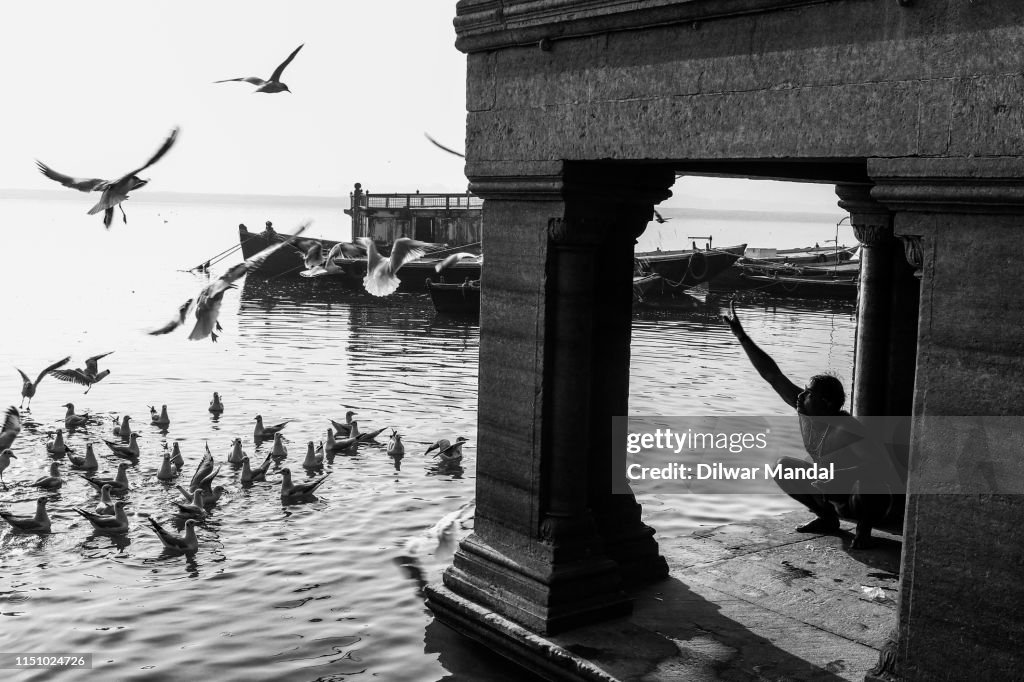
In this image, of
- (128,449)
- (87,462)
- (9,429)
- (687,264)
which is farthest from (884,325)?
(687,264)

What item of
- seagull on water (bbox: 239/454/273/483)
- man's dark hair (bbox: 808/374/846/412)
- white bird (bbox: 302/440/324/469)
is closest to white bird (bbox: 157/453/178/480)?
seagull on water (bbox: 239/454/273/483)

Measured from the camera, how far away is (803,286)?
150ft

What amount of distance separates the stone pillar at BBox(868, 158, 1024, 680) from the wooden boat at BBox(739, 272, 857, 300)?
39.9 meters

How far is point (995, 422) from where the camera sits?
488 cm

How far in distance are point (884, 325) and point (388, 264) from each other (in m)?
4.54

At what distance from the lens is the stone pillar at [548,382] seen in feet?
23.0

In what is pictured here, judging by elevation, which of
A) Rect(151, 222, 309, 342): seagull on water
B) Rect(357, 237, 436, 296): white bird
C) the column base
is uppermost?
Rect(357, 237, 436, 296): white bird

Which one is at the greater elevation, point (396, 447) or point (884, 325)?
point (884, 325)

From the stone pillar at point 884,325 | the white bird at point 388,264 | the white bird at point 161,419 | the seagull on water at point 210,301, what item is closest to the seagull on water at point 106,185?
the seagull on water at point 210,301

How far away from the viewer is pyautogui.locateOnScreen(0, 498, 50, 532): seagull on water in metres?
11.1

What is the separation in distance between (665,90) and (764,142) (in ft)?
2.57

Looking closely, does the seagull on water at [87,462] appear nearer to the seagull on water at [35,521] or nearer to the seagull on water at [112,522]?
the seagull on water at [35,521]

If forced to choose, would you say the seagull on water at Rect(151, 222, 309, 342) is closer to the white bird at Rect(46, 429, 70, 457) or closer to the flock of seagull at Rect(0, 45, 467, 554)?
the flock of seagull at Rect(0, 45, 467, 554)

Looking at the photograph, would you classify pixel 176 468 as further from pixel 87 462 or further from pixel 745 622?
pixel 745 622
